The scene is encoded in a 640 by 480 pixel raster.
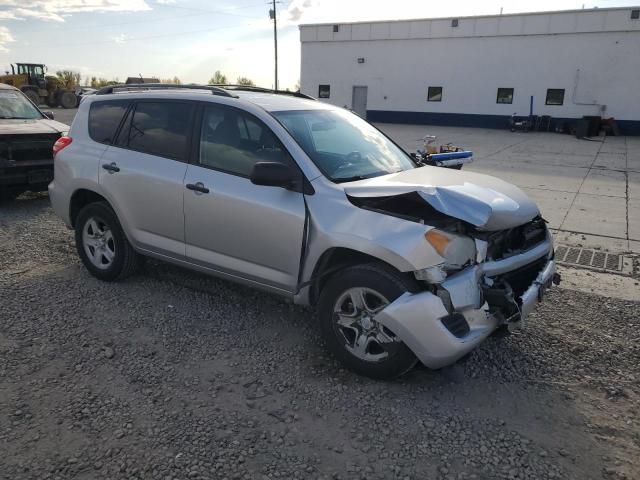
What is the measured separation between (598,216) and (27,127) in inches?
356

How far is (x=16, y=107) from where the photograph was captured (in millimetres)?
8914

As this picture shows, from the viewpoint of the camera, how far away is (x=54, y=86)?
36312 millimetres

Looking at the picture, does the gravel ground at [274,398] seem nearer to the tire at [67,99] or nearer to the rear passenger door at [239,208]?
the rear passenger door at [239,208]

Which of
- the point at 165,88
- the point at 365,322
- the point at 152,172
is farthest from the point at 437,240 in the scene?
the point at 165,88

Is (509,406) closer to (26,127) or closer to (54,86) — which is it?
(26,127)

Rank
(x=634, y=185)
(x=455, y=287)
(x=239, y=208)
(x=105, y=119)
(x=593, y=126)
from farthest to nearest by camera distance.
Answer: (x=593, y=126) < (x=634, y=185) < (x=105, y=119) < (x=239, y=208) < (x=455, y=287)

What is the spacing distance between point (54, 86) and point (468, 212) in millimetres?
40000

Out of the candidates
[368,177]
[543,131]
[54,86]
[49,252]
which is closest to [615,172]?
[368,177]

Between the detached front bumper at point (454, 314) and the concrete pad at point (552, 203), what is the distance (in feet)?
15.4

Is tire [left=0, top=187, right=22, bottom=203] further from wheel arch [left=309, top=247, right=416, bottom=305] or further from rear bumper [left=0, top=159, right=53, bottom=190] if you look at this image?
wheel arch [left=309, top=247, right=416, bottom=305]

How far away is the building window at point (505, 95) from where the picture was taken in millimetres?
27791

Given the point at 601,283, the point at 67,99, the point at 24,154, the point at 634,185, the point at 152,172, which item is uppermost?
the point at 67,99

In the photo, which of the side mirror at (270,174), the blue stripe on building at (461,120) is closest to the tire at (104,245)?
the side mirror at (270,174)

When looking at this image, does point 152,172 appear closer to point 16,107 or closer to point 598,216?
point 16,107
